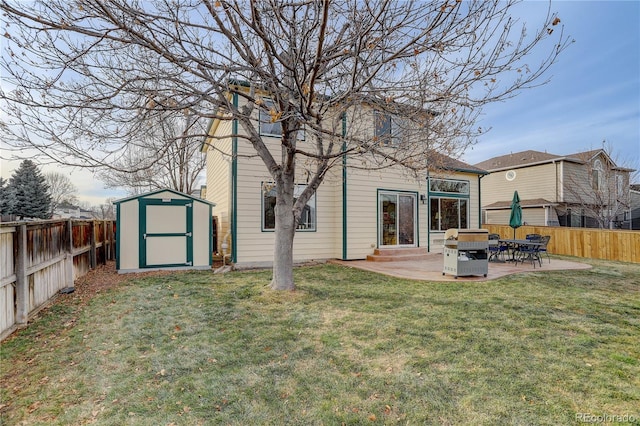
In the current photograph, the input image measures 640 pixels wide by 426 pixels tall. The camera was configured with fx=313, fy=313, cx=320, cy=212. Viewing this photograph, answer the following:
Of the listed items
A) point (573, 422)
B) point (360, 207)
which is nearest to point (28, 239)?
point (573, 422)

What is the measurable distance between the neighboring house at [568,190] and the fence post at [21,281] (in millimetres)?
23017

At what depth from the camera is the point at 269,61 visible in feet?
14.9

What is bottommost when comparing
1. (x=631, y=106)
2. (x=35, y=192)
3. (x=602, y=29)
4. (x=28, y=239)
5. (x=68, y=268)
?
(x=68, y=268)

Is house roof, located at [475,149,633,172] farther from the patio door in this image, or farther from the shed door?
the shed door

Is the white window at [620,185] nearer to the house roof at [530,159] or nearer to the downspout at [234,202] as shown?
the house roof at [530,159]

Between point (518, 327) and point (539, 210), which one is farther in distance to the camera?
point (539, 210)

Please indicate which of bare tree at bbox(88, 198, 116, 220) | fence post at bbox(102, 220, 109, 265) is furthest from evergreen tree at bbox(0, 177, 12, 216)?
fence post at bbox(102, 220, 109, 265)

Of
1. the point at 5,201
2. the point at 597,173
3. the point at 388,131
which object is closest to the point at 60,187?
the point at 5,201

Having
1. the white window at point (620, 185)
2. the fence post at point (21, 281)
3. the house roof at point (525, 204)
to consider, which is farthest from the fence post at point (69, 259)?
the white window at point (620, 185)

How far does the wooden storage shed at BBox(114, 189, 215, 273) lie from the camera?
8.57 m

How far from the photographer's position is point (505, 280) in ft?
24.5

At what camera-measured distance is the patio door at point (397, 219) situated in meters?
11.2

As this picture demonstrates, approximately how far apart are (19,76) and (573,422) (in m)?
7.32

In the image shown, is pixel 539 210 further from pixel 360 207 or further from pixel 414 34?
pixel 414 34
